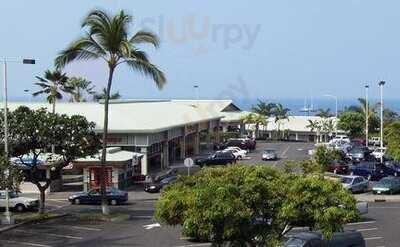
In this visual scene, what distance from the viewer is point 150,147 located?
2445 inches

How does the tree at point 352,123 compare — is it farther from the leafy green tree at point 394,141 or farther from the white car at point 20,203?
the white car at point 20,203

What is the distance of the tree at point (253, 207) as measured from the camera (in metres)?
15.4

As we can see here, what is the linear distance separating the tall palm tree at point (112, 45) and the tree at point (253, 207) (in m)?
20.2

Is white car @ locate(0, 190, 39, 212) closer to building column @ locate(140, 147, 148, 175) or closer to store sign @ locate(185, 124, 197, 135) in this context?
building column @ locate(140, 147, 148, 175)

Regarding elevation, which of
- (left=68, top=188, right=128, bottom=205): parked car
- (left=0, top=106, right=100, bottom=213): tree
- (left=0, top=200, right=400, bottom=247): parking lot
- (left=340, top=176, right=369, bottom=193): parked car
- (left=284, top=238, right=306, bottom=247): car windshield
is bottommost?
(left=0, top=200, right=400, bottom=247): parking lot

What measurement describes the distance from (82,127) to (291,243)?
761 inches

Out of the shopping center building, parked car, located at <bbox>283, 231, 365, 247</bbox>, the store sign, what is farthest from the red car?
parked car, located at <bbox>283, 231, 365, 247</bbox>

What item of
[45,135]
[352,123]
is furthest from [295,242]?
[352,123]

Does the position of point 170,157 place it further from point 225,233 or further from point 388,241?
point 225,233

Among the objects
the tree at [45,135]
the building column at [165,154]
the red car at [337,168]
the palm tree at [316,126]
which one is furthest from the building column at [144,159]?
the palm tree at [316,126]

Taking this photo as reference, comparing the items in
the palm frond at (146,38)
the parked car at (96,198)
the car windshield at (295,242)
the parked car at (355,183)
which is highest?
the palm frond at (146,38)

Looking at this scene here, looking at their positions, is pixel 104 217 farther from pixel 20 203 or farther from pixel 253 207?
pixel 253 207

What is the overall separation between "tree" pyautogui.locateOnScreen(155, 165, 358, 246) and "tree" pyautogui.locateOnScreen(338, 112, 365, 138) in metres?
94.4

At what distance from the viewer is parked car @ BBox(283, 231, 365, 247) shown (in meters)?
22.0
